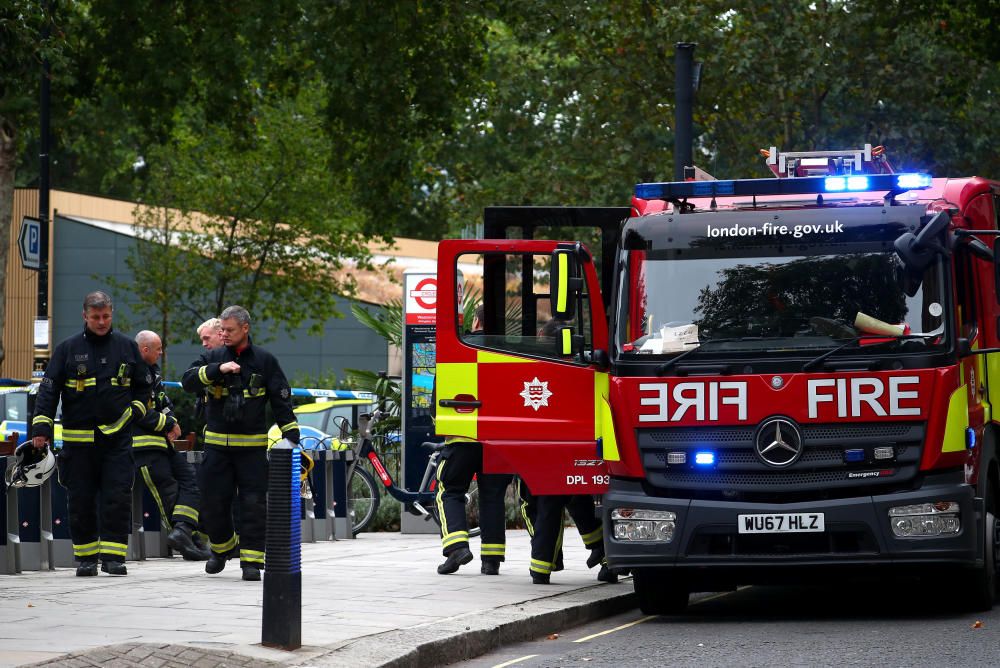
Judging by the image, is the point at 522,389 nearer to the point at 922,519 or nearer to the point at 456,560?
the point at 456,560

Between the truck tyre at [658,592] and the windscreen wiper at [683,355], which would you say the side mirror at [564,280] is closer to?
the windscreen wiper at [683,355]

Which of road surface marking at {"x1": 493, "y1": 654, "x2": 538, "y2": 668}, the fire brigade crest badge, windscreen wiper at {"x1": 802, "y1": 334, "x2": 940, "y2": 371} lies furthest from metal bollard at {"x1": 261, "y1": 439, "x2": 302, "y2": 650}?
the fire brigade crest badge

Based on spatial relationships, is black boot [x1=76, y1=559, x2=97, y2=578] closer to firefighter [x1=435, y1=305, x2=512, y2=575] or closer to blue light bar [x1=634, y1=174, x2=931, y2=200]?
firefighter [x1=435, y1=305, x2=512, y2=575]

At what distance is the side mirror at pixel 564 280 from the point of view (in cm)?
1051

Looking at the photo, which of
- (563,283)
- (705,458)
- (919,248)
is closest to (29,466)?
(563,283)

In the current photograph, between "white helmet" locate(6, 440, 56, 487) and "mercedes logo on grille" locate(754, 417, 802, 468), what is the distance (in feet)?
16.9

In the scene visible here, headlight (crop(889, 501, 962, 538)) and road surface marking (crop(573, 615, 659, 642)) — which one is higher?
headlight (crop(889, 501, 962, 538))

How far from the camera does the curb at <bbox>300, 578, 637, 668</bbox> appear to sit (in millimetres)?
8141

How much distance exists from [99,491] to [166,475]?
1.43 metres

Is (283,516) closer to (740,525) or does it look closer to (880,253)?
(740,525)

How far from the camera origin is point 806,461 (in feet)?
32.8

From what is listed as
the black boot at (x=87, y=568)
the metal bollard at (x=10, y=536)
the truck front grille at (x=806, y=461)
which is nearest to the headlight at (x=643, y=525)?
the truck front grille at (x=806, y=461)

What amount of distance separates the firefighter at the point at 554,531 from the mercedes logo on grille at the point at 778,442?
6.93ft

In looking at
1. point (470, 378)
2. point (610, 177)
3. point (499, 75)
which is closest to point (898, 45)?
point (610, 177)
